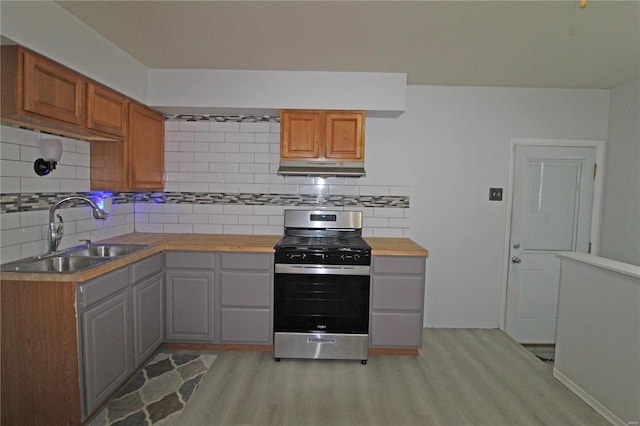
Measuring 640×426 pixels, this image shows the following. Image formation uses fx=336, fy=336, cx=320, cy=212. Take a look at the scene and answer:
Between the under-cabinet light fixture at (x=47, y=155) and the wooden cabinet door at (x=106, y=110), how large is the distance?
241mm

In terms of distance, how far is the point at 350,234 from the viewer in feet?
11.2

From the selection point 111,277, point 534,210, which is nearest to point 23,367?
point 111,277

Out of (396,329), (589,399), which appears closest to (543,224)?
(589,399)

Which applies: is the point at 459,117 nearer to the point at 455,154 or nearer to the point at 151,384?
the point at 455,154

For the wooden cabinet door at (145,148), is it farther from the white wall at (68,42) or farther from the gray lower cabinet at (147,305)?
the gray lower cabinet at (147,305)

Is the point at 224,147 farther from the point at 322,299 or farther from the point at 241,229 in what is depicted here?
the point at 322,299

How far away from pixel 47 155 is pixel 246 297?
1.74m

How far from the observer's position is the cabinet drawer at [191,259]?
9.45 ft

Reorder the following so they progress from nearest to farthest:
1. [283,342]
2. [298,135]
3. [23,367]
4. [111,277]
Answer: [23,367] → [111,277] → [283,342] → [298,135]

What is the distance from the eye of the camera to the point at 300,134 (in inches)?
123

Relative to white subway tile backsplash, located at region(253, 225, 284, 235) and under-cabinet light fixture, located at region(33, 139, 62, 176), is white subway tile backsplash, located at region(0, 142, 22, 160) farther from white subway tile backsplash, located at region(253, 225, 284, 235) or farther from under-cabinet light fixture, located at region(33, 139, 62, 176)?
white subway tile backsplash, located at region(253, 225, 284, 235)

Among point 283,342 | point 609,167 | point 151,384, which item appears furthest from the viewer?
point 609,167

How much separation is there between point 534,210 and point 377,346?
216 centimetres

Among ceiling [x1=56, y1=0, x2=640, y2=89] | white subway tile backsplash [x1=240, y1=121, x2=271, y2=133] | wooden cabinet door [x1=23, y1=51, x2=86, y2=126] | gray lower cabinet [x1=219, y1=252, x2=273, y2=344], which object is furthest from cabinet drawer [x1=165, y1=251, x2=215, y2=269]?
ceiling [x1=56, y1=0, x2=640, y2=89]
